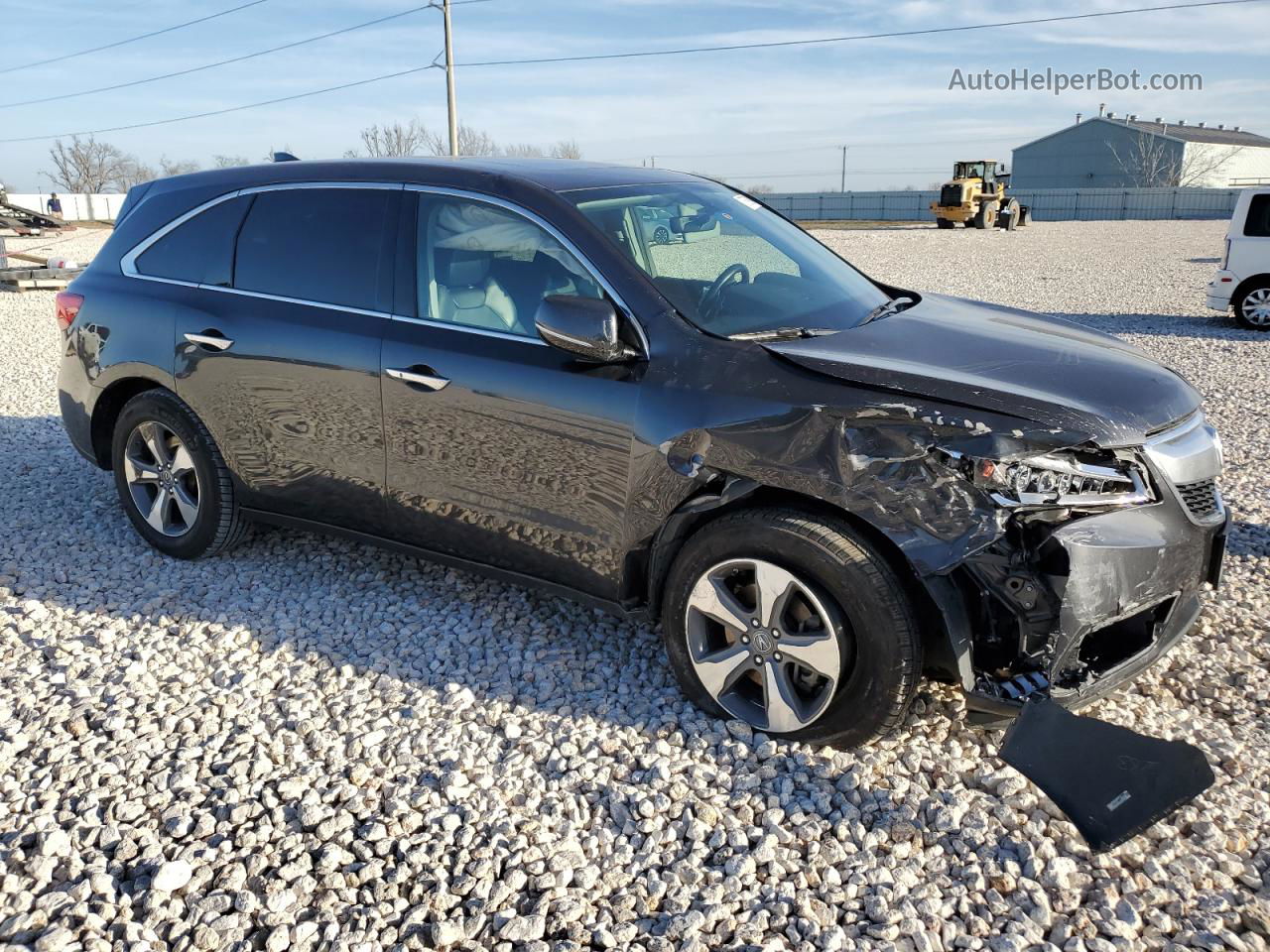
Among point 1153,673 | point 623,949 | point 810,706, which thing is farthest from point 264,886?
point 1153,673

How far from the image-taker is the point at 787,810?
304cm

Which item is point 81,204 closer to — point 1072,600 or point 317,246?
point 317,246

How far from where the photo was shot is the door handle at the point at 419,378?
12.5 feet

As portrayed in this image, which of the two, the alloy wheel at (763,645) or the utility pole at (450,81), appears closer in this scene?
the alloy wheel at (763,645)

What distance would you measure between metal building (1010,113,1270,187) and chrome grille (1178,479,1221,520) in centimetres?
8129

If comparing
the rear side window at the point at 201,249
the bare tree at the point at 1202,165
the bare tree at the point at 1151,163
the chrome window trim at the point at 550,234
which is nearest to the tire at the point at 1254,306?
the chrome window trim at the point at 550,234

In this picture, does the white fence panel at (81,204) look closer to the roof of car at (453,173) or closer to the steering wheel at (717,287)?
the roof of car at (453,173)

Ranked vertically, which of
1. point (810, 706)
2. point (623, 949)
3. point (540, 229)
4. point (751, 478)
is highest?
point (540, 229)

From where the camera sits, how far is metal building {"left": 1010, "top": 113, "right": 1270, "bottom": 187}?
74.8 m

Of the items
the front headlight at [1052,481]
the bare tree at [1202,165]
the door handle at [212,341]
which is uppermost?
the bare tree at [1202,165]

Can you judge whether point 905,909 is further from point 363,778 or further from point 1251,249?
point 1251,249

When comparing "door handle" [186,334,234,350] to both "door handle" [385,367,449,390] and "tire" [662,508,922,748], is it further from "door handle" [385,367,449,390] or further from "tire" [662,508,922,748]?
"tire" [662,508,922,748]

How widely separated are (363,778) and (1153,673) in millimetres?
2896

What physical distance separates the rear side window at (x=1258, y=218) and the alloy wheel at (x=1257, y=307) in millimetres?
741
